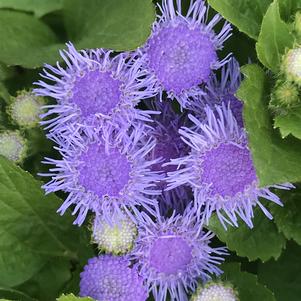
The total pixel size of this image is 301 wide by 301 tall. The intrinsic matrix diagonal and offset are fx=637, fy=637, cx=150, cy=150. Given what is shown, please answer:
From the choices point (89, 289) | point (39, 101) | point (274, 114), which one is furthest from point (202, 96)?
point (89, 289)

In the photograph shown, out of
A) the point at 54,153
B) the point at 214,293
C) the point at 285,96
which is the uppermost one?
the point at 285,96

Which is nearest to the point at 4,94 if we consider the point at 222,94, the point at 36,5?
the point at 36,5

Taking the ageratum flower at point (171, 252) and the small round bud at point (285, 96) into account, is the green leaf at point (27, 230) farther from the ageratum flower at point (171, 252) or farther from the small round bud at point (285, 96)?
the small round bud at point (285, 96)

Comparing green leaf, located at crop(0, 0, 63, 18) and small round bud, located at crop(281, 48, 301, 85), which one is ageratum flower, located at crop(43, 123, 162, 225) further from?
green leaf, located at crop(0, 0, 63, 18)

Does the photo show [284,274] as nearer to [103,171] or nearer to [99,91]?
[103,171]

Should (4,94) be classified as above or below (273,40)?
below

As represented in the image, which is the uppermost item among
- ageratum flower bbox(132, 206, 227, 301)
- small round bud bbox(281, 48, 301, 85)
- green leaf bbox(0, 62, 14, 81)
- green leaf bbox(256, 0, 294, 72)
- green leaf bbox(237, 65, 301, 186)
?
green leaf bbox(256, 0, 294, 72)

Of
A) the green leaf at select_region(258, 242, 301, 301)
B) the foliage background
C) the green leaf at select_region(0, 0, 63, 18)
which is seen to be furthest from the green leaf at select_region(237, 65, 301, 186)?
the green leaf at select_region(0, 0, 63, 18)
